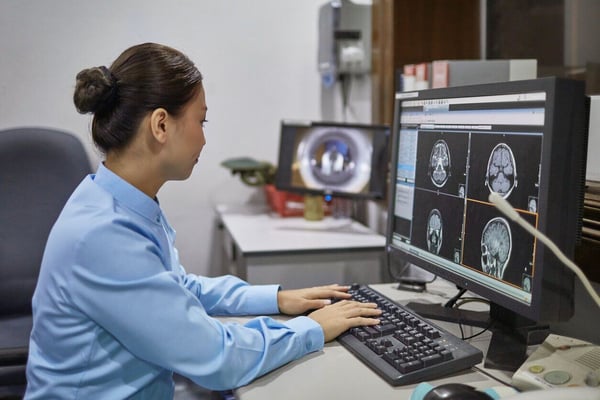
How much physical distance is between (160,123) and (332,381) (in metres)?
0.50

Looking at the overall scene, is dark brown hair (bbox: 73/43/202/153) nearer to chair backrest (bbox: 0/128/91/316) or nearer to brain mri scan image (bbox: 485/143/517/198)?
brain mri scan image (bbox: 485/143/517/198)

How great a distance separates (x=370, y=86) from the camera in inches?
101

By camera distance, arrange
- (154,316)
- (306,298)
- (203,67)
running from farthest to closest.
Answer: (203,67)
(306,298)
(154,316)

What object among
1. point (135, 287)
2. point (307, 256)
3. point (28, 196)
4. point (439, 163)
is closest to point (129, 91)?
point (135, 287)

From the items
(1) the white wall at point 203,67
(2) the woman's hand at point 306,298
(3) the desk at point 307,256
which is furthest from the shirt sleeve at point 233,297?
(1) the white wall at point 203,67

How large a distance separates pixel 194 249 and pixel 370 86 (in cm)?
105

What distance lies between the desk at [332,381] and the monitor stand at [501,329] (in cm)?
3

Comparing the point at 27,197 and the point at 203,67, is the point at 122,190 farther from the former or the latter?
the point at 203,67

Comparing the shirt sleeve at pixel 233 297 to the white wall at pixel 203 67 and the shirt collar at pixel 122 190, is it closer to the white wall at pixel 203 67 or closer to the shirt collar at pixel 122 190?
the shirt collar at pixel 122 190

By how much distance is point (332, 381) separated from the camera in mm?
Answer: 939

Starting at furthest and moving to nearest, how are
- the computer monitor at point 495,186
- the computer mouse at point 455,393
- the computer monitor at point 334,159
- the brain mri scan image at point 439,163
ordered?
the computer monitor at point 334,159 → the brain mri scan image at point 439,163 → the computer monitor at point 495,186 → the computer mouse at point 455,393

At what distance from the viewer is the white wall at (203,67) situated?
8.25 feet

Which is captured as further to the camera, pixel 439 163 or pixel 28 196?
pixel 28 196

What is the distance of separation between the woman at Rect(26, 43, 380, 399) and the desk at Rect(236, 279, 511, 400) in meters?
0.02
